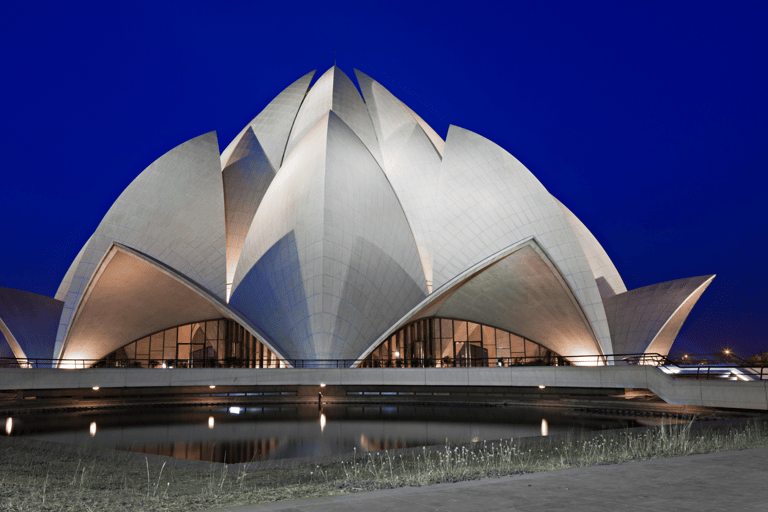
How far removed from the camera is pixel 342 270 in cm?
2805

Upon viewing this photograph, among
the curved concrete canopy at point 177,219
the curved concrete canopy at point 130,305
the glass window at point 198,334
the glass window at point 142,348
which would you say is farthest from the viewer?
the glass window at point 198,334

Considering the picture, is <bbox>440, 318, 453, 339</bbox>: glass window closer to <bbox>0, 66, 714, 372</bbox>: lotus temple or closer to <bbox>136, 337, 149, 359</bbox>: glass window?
<bbox>0, 66, 714, 372</bbox>: lotus temple

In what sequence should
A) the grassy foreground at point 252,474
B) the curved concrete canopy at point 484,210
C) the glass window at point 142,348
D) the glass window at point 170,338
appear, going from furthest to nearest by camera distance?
the glass window at point 170,338 → the glass window at point 142,348 → the curved concrete canopy at point 484,210 → the grassy foreground at point 252,474

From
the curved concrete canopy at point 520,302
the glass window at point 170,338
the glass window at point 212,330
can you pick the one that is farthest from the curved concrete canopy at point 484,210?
the glass window at point 170,338

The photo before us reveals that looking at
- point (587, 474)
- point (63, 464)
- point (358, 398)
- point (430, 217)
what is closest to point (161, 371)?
point (358, 398)

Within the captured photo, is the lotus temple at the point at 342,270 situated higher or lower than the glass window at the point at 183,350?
higher

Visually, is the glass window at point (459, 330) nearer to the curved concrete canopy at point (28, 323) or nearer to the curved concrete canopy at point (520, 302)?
the curved concrete canopy at point (520, 302)

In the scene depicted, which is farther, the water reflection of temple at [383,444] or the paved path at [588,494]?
the water reflection of temple at [383,444]

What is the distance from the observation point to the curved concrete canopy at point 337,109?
36188mm

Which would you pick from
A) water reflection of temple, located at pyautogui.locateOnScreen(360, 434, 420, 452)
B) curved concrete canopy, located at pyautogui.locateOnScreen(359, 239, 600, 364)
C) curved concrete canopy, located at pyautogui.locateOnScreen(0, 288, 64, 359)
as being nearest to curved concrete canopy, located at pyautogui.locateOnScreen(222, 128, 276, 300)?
curved concrete canopy, located at pyautogui.locateOnScreen(0, 288, 64, 359)

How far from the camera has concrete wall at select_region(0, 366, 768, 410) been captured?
1897cm

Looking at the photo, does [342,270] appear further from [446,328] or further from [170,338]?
[170,338]

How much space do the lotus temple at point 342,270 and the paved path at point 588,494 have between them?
20598 millimetres

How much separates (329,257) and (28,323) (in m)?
18.3
